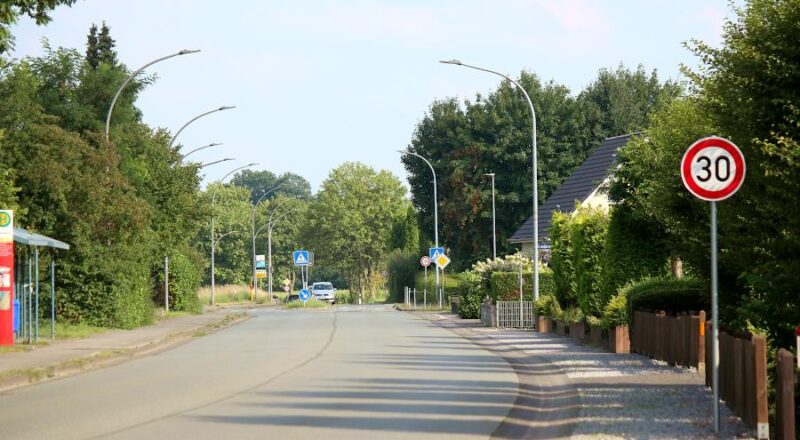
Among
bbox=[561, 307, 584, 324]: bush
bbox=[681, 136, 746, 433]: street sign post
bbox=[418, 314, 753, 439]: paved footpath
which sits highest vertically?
bbox=[681, 136, 746, 433]: street sign post

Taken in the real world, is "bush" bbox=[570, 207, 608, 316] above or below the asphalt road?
above

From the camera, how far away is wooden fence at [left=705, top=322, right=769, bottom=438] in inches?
460

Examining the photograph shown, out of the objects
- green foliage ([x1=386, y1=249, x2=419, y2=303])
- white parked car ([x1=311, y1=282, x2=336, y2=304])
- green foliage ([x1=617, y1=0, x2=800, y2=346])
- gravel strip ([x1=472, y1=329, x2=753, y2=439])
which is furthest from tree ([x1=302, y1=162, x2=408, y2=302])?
green foliage ([x1=617, y1=0, x2=800, y2=346])

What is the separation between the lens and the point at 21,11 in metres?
21.1

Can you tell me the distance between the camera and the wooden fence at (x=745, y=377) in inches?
460

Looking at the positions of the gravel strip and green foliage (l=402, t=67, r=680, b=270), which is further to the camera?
green foliage (l=402, t=67, r=680, b=270)

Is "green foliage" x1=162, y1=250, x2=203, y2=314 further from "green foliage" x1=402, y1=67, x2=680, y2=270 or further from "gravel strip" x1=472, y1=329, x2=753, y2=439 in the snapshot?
"gravel strip" x1=472, y1=329, x2=753, y2=439

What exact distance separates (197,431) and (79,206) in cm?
2372

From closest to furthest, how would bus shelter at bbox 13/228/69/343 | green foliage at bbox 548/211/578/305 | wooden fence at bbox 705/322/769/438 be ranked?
wooden fence at bbox 705/322/769/438 < bus shelter at bbox 13/228/69/343 < green foliage at bbox 548/211/578/305

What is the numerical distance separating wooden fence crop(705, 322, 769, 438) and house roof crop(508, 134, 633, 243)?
4891 centimetres

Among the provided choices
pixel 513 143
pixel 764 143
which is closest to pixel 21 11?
pixel 764 143

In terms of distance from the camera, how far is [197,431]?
13414 millimetres

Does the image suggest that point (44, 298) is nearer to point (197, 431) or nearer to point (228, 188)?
point (197, 431)

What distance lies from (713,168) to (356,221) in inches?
4058
